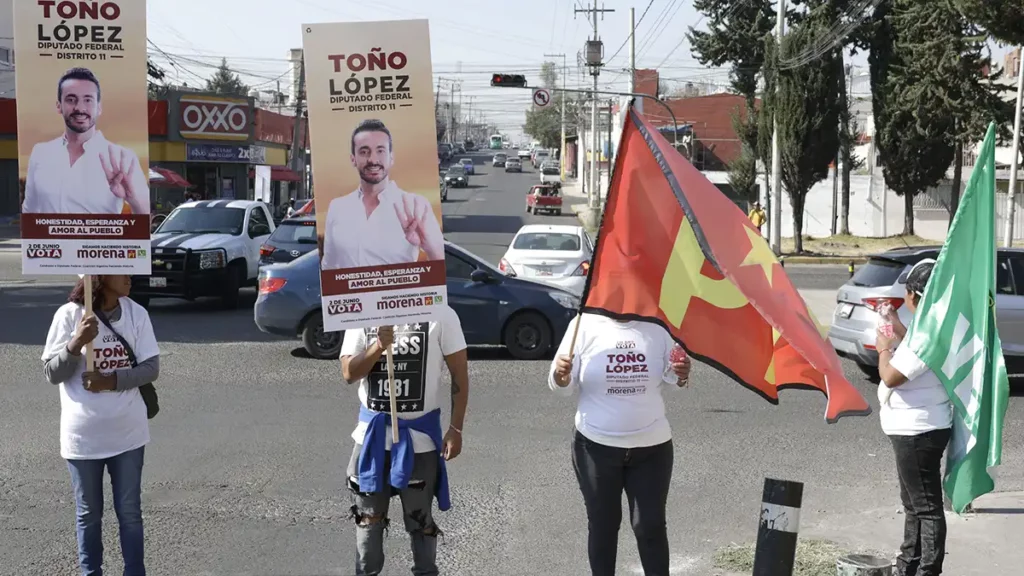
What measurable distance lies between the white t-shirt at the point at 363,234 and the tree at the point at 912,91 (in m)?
32.6

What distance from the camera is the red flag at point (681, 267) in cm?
512

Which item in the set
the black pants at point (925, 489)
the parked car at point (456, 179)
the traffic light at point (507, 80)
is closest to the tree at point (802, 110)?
the traffic light at point (507, 80)

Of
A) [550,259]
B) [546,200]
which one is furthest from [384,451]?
[546,200]

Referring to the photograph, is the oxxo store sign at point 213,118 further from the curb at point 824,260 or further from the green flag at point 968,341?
the green flag at point 968,341

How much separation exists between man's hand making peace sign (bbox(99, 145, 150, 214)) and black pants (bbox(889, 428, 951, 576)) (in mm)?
3908

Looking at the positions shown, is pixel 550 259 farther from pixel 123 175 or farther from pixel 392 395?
pixel 392 395

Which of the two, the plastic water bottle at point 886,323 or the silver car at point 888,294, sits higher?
the plastic water bottle at point 886,323

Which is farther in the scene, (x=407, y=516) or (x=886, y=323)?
(x=886, y=323)

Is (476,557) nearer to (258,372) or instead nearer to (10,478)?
(10,478)

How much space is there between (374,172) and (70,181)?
4.62 feet

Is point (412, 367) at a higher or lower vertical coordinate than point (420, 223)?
lower

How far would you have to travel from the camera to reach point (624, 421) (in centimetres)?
508

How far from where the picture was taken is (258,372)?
12.7m

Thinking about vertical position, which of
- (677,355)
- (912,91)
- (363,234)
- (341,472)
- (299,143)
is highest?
(912,91)
